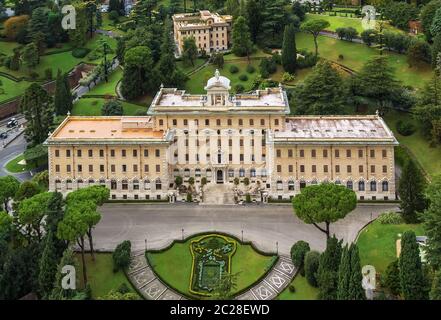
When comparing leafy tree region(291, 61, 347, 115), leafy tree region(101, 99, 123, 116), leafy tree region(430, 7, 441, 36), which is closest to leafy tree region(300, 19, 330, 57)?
leafy tree region(430, 7, 441, 36)

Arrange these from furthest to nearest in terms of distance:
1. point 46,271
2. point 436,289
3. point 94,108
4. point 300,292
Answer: point 94,108 → point 300,292 → point 46,271 → point 436,289

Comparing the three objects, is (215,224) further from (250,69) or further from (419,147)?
(250,69)

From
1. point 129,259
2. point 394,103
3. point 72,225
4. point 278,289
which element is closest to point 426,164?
point 394,103

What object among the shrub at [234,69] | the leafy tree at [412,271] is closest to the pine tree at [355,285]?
the leafy tree at [412,271]

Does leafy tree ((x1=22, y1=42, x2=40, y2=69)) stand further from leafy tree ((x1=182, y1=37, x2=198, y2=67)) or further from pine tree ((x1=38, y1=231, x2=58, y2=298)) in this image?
pine tree ((x1=38, y1=231, x2=58, y2=298))

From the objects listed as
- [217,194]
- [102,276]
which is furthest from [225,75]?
[102,276]

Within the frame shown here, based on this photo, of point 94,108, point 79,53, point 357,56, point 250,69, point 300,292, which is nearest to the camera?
point 300,292

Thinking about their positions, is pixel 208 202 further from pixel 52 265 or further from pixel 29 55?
pixel 29 55
